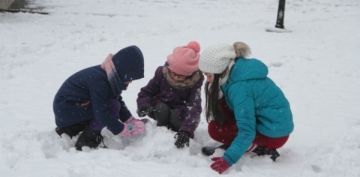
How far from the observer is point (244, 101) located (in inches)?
124

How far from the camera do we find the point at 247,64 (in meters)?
3.21

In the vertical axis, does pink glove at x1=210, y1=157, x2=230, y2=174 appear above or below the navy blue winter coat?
below

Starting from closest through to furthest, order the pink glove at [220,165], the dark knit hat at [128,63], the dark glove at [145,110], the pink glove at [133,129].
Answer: the pink glove at [220,165]
the dark knit hat at [128,63]
the pink glove at [133,129]
the dark glove at [145,110]

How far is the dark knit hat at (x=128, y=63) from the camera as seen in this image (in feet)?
11.0

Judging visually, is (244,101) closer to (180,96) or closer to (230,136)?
(230,136)

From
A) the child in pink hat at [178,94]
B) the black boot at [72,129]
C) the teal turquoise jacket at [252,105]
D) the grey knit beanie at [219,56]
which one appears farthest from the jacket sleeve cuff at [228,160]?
the black boot at [72,129]

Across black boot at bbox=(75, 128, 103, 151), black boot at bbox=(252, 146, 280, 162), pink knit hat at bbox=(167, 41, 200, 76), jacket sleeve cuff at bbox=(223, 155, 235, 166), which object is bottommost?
black boot at bbox=(252, 146, 280, 162)

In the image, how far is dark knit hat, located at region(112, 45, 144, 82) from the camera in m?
3.34

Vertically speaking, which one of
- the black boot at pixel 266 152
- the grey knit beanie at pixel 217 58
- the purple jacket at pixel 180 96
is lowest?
the black boot at pixel 266 152

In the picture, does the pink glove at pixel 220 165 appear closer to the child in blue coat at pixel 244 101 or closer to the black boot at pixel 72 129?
the child in blue coat at pixel 244 101

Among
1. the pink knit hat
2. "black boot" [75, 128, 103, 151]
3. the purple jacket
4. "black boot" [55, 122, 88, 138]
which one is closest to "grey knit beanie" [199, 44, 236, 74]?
the pink knit hat

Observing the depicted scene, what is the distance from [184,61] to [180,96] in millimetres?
405

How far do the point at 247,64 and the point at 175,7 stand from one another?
9.22m

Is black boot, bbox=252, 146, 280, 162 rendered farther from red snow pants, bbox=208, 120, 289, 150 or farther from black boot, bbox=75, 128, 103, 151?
black boot, bbox=75, 128, 103, 151
